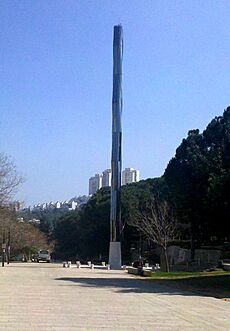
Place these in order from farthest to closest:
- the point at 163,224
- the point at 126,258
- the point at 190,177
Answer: the point at 126,258 → the point at 163,224 → the point at 190,177

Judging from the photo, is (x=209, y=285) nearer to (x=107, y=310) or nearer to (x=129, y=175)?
(x=107, y=310)

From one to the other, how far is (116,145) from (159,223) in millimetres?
8186

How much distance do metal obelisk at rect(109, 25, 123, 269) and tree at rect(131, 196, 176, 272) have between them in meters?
2.70

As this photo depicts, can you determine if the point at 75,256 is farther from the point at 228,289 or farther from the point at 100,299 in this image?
the point at 100,299

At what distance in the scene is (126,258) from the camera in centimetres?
7981

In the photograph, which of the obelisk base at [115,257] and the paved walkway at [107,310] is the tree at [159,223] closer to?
the obelisk base at [115,257]

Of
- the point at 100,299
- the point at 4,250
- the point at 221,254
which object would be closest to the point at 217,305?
the point at 100,299

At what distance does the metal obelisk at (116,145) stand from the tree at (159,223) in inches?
106

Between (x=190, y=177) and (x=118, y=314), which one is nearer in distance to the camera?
(x=118, y=314)

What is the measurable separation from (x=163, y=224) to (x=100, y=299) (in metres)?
30.7

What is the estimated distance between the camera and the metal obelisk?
56.9 metres

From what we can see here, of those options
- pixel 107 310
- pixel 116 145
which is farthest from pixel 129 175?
pixel 107 310

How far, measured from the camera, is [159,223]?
53.8 m

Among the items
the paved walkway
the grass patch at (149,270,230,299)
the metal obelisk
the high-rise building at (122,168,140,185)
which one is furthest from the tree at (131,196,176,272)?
the high-rise building at (122,168,140,185)
